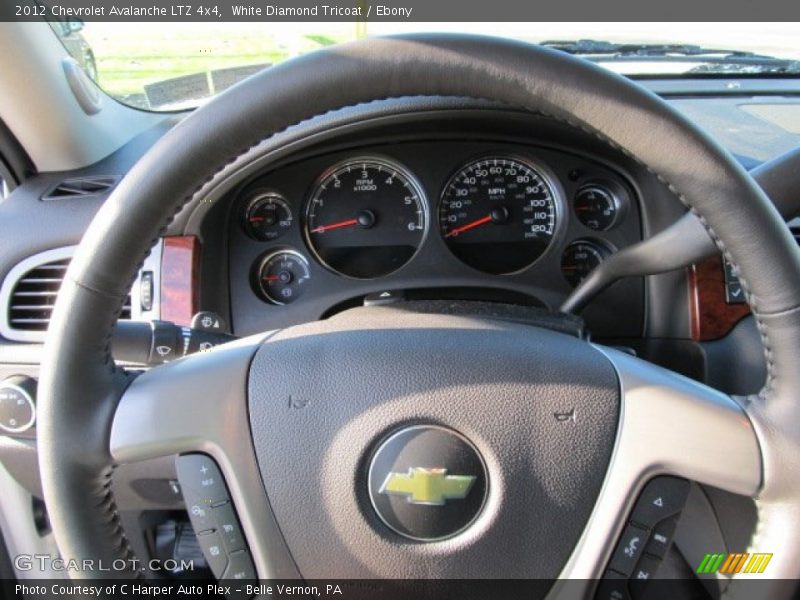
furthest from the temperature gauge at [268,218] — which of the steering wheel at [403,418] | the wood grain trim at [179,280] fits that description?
the steering wheel at [403,418]

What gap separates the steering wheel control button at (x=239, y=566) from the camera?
1162 millimetres

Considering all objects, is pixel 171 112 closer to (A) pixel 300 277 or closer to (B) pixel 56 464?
(A) pixel 300 277

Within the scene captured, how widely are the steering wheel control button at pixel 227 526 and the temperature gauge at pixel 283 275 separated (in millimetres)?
1127

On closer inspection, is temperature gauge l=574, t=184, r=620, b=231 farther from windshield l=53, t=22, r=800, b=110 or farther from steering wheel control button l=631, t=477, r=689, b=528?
steering wheel control button l=631, t=477, r=689, b=528

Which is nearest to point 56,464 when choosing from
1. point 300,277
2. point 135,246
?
point 135,246

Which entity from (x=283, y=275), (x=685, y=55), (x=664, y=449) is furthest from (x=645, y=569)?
(x=685, y=55)

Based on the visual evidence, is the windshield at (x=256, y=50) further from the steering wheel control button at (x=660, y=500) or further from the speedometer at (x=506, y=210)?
the steering wheel control button at (x=660, y=500)

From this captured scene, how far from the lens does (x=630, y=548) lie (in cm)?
113

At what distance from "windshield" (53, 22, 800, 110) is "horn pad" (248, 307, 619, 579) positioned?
1.33 m

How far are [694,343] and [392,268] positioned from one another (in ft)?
3.02

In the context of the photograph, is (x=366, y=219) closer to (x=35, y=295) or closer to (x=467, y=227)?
(x=467, y=227)

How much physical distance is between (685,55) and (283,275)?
1605 mm

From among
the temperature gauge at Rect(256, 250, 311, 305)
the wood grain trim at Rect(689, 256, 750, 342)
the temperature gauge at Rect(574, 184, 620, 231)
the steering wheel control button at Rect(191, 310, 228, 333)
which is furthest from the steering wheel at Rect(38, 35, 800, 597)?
the temperature gauge at Rect(574, 184, 620, 231)

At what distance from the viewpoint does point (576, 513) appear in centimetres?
114
